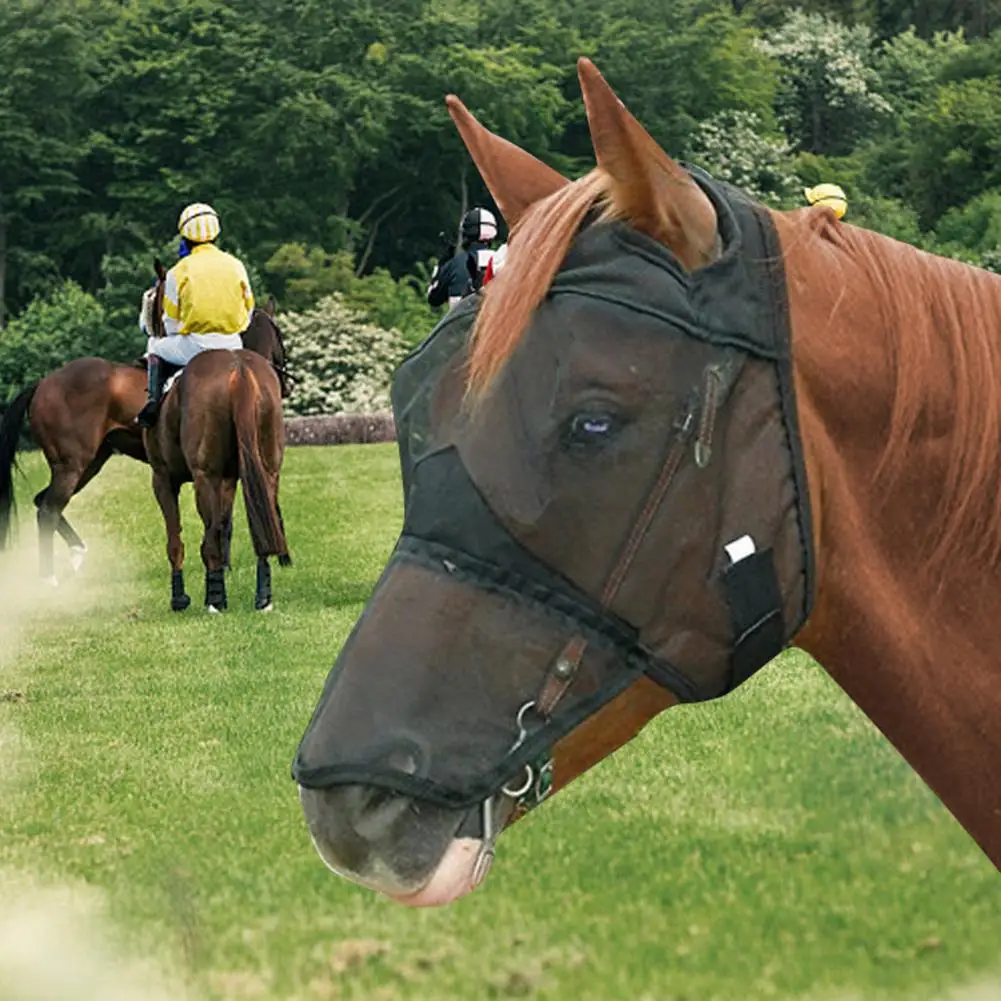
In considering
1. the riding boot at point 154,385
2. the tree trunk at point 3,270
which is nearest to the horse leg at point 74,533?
the riding boot at point 154,385

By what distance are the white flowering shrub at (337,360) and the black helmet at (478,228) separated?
39.4 feet

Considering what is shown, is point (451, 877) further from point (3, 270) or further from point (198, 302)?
point (3, 270)

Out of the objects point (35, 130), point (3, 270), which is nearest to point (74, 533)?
point (3, 270)

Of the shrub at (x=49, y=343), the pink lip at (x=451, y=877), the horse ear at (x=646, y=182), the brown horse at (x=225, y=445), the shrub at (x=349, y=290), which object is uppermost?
the horse ear at (x=646, y=182)

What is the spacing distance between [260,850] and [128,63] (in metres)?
30.4

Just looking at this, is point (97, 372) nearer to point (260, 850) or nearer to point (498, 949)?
point (260, 850)

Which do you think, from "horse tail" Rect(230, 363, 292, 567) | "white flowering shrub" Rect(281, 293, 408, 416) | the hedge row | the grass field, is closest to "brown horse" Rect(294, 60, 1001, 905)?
the grass field

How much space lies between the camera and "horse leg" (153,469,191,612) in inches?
375

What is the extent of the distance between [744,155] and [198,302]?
20360 millimetres

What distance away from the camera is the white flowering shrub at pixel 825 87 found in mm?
33750

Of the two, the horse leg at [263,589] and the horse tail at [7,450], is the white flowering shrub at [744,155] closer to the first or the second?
the horse tail at [7,450]

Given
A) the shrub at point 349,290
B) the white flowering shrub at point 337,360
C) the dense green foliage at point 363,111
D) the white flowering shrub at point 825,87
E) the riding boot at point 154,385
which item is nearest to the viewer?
the riding boot at point 154,385

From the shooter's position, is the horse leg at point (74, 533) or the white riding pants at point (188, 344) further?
the horse leg at point (74, 533)

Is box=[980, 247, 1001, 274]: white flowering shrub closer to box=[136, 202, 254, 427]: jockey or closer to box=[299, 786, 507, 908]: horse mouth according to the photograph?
box=[136, 202, 254, 427]: jockey
